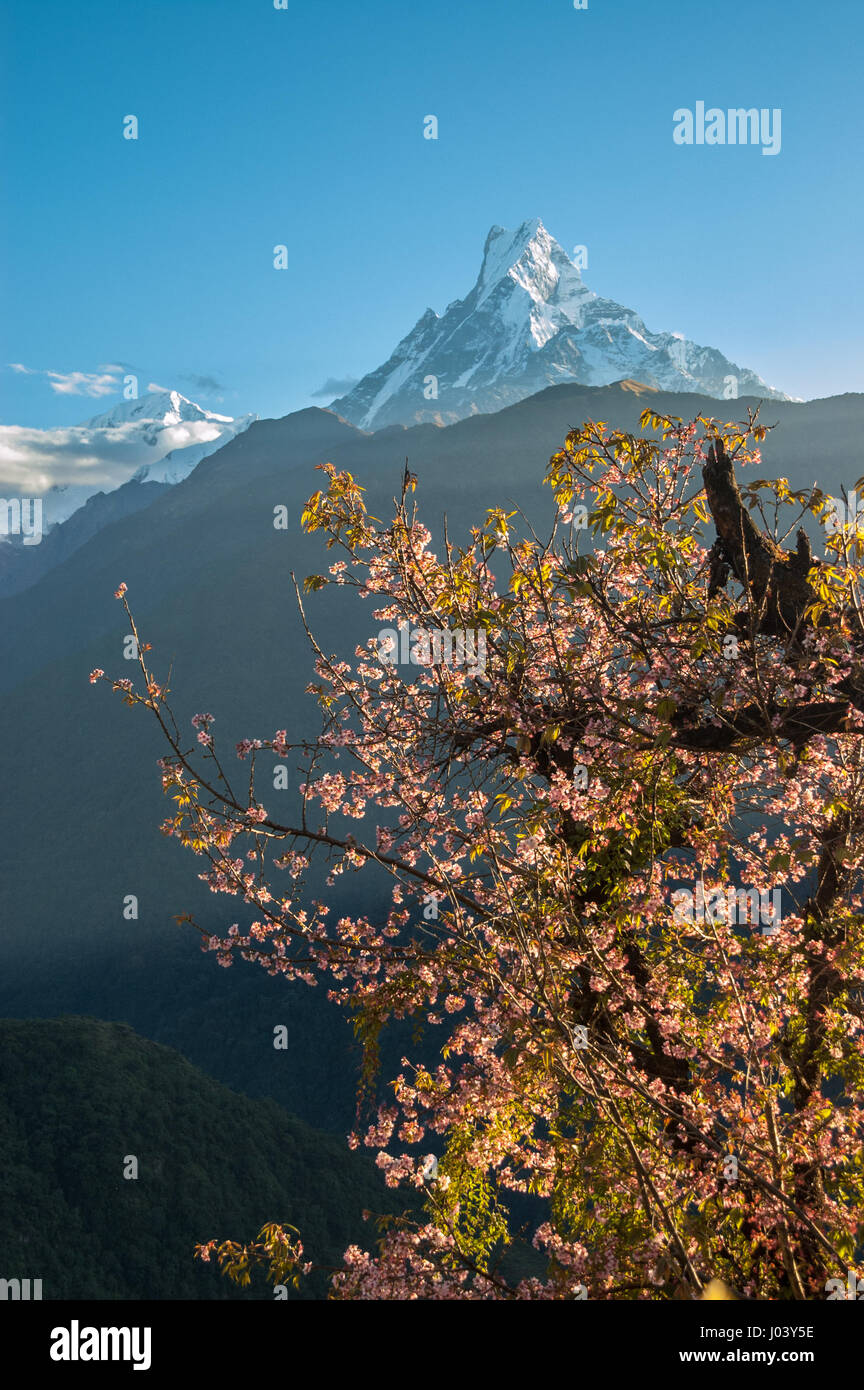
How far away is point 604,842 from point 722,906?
2.13 metres

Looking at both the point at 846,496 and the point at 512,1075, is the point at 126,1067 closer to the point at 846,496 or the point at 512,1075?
the point at 512,1075

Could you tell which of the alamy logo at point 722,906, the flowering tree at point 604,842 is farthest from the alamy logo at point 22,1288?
the alamy logo at point 722,906

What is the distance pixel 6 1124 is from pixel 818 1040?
36125mm

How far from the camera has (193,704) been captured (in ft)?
344

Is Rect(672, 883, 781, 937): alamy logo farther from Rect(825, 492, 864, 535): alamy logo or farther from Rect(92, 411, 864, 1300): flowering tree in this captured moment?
Rect(825, 492, 864, 535): alamy logo

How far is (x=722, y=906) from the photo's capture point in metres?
5.82

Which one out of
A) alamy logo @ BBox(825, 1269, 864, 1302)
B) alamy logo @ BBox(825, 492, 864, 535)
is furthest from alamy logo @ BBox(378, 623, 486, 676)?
alamy logo @ BBox(825, 1269, 864, 1302)

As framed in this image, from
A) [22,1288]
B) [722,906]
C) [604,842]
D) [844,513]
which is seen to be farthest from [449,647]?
[22,1288]

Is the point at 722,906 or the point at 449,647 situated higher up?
the point at 449,647

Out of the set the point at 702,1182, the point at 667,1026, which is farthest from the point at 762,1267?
the point at 667,1026

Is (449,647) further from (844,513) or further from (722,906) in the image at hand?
(722,906)
